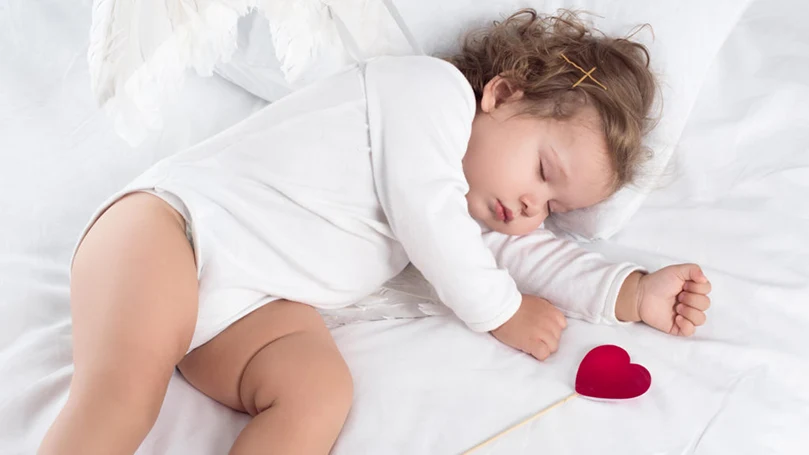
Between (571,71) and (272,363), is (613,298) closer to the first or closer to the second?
(571,71)

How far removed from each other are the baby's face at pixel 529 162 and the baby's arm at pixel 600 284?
0.10 metres

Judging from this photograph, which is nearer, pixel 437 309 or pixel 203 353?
pixel 203 353

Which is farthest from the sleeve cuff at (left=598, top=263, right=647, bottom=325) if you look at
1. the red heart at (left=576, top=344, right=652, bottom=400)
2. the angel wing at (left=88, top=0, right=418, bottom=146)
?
the angel wing at (left=88, top=0, right=418, bottom=146)

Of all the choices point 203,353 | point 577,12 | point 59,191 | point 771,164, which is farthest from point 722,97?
point 59,191

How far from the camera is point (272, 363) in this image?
107 centimetres

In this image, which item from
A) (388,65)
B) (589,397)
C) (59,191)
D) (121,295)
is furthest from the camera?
(59,191)

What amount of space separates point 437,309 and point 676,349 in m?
0.37

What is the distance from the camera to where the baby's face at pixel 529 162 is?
1.27m

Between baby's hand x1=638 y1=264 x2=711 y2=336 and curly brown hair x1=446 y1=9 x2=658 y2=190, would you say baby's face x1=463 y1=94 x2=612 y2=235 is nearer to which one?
curly brown hair x1=446 y1=9 x2=658 y2=190

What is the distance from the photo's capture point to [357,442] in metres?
1.02

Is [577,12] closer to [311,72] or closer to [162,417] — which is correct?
[311,72]

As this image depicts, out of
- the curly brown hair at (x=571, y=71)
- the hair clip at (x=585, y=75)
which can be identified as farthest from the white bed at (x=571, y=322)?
the hair clip at (x=585, y=75)

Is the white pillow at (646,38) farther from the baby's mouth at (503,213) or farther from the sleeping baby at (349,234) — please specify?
the baby's mouth at (503,213)

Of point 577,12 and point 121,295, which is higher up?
point 577,12
